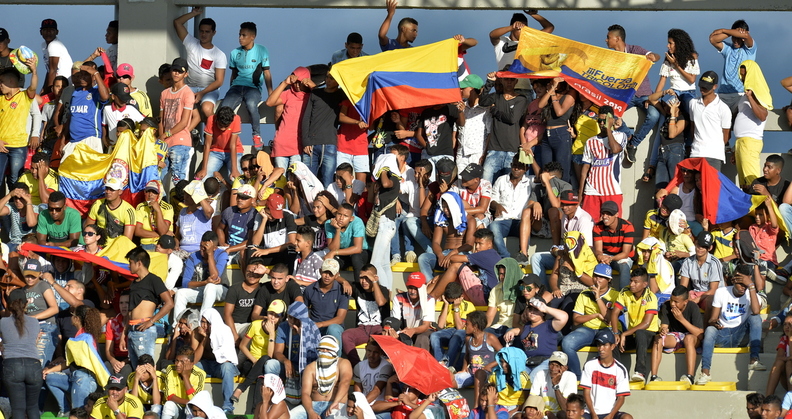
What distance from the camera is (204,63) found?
1794 centimetres

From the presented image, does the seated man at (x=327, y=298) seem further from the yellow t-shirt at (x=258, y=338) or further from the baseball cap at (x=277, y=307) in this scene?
the yellow t-shirt at (x=258, y=338)

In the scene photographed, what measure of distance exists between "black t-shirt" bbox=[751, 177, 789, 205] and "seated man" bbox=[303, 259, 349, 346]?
5503 millimetres

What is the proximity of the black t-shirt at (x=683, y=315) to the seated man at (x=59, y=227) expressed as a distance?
23.9ft

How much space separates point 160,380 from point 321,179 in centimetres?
397

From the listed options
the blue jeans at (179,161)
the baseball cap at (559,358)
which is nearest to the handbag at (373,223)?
the blue jeans at (179,161)

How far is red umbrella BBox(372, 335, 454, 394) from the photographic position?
13.7 m

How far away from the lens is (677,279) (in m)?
15.5

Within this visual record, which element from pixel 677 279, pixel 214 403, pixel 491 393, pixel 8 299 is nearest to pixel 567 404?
pixel 491 393

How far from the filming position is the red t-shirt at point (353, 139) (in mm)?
17094

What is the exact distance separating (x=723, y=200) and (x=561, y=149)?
7.06 feet

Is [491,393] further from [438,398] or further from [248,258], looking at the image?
[248,258]

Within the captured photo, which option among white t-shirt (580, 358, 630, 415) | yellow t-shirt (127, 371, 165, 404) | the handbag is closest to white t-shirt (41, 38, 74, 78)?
the handbag

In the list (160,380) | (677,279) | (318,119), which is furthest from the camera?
(318,119)

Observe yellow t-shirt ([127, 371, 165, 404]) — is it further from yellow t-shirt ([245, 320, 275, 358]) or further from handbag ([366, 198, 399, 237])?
handbag ([366, 198, 399, 237])
